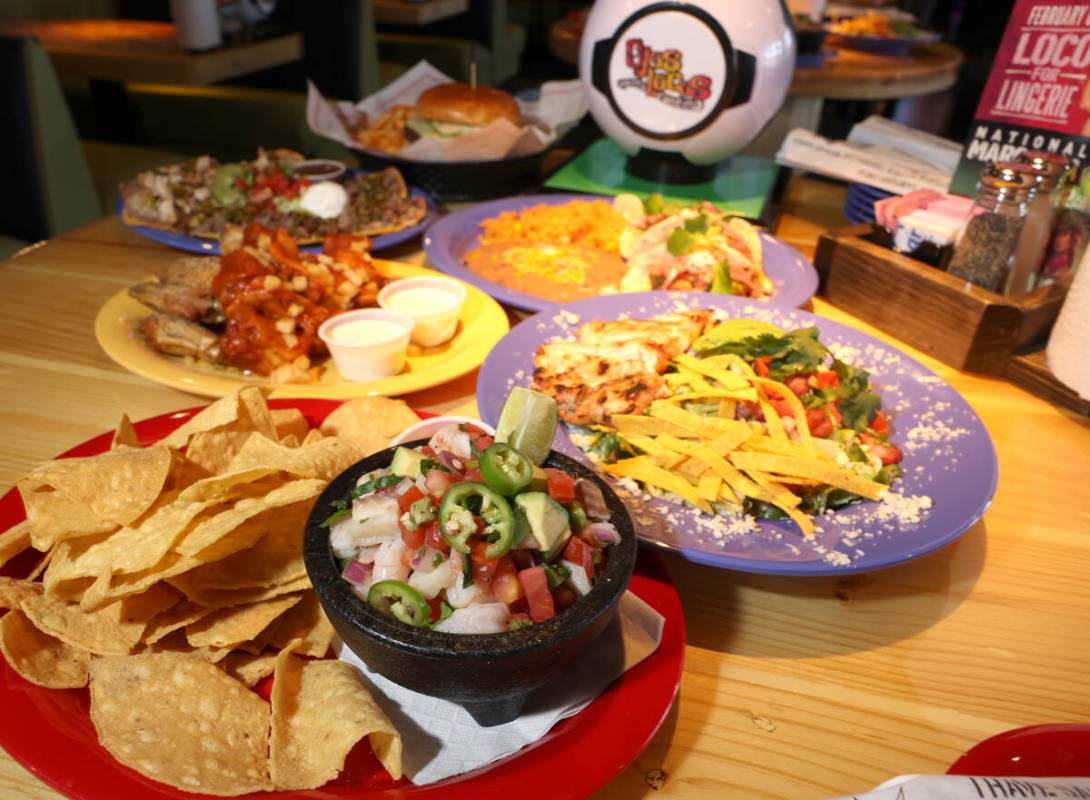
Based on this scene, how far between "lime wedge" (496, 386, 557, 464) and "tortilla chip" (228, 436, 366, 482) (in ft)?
0.82

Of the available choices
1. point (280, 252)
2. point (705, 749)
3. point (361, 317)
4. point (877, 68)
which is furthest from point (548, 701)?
point (877, 68)

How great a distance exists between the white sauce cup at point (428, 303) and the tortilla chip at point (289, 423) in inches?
16.1

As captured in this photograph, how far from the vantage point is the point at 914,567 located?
124 centimetres

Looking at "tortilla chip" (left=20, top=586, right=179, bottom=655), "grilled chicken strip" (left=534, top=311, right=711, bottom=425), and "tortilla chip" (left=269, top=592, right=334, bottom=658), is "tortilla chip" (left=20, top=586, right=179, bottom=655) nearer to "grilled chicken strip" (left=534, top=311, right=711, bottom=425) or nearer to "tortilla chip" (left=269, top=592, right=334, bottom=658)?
"tortilla chip" (left=269, top=592, right=334, bottom=658)

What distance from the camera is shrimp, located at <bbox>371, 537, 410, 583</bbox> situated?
0.85 m

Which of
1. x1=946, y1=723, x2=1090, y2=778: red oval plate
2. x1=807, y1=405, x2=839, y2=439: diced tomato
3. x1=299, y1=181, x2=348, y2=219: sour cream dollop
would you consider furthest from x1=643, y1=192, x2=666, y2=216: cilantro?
x1=946, y1=723, x2=1090, y2=778: red oval plate

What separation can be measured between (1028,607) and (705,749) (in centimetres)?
59

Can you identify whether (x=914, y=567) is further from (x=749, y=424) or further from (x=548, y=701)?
(x=548, y=701)

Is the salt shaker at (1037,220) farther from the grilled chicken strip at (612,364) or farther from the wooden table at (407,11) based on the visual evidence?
the wooden table at (407,11)

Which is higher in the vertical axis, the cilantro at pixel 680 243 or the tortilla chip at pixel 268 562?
the cilantro at pixel 680 243

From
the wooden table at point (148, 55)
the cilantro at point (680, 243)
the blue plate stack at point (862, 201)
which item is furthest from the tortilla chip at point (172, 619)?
the wooden table at point (148, 55)

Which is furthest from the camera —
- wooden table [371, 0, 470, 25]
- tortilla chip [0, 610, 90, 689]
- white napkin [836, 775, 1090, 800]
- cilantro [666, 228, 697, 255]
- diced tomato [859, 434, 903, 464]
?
wooden table [371, 0, 470, 25]

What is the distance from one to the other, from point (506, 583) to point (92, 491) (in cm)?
61

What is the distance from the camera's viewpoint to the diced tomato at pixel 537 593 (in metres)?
0.83
